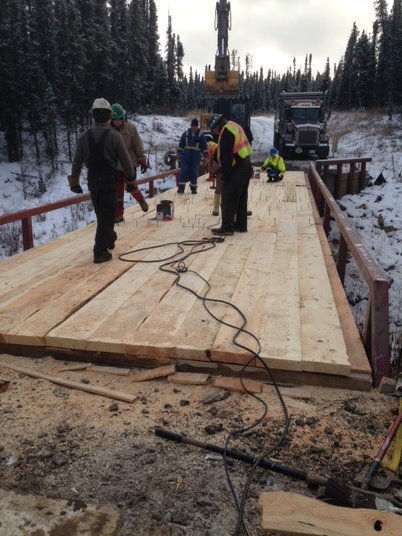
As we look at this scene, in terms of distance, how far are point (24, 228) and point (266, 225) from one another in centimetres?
382

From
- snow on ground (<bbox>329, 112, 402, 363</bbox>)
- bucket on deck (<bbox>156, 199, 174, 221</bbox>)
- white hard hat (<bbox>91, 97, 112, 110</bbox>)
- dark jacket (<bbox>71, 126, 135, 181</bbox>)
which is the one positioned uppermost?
white hard hat (<bbox>91, 97, 112, 110</bbox>)

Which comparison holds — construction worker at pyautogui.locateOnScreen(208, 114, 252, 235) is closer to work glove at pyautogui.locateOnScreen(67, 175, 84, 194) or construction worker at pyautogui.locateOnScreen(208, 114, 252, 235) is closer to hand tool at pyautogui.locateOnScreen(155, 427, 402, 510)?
work glove at pyautogui.locateOnScreen(67, 175, 84, 194)

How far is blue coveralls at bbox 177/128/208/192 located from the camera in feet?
37.6

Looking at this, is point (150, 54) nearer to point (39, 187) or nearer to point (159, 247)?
point (39, 187)

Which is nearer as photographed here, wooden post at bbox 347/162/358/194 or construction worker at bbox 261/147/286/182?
construction worker at bbox 261/147/286/182

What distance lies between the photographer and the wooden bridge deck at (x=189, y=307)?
11.6ft

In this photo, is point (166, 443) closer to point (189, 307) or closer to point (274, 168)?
point (189, 307)

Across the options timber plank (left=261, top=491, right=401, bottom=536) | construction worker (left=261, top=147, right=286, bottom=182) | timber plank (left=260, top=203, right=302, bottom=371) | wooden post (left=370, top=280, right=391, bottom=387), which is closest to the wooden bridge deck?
timber plank (left=260, top=203, right=302, bottom=371)

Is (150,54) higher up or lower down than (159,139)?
higher up

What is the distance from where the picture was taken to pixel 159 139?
120 feet

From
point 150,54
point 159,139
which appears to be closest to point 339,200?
point 159,139

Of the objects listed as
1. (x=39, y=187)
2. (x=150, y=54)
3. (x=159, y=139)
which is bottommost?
(x=39, y=187)

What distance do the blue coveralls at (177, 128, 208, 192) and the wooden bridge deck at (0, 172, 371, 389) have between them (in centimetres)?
489

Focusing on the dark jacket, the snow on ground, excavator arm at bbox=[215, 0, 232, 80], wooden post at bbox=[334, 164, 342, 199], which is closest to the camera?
the dark jacket
